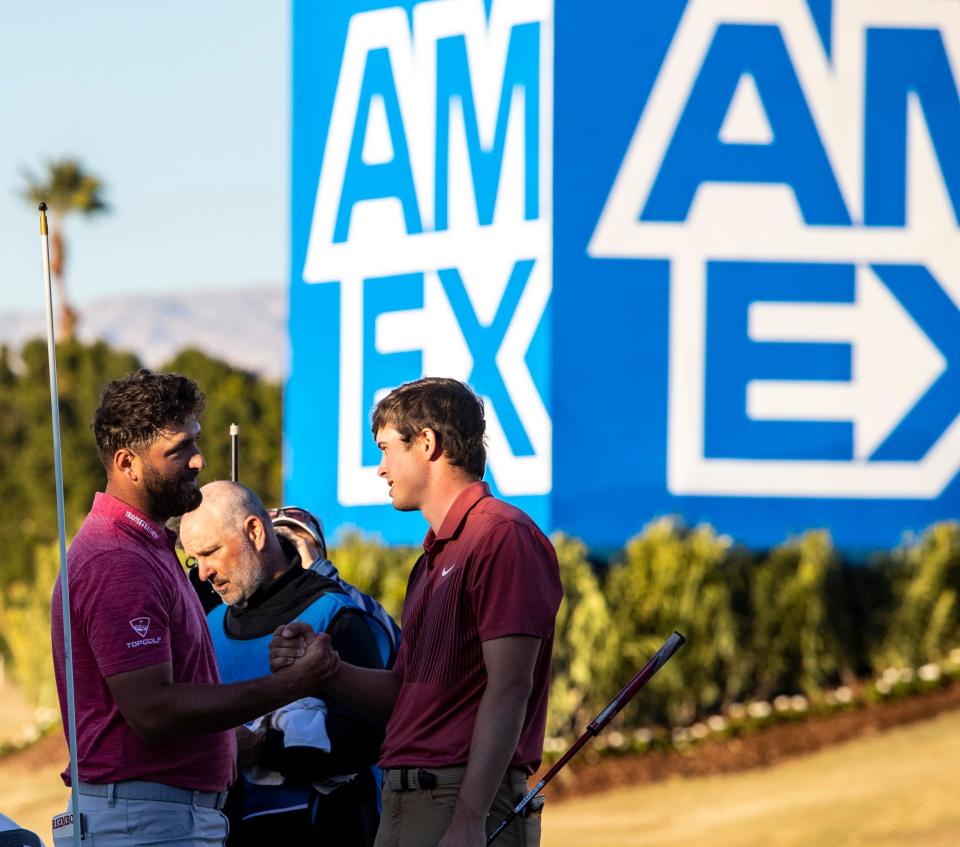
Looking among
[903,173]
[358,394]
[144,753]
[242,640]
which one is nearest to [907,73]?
[903,173]

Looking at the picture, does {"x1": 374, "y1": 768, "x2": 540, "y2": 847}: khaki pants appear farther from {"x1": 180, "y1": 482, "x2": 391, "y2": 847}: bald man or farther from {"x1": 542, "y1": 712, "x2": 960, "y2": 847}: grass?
{"x1": 542, "y1": 712, "x2": 960, "y2": 847}: grass

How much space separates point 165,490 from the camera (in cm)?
438

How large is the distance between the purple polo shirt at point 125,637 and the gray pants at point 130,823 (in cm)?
6

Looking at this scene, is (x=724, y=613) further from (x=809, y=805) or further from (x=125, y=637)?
(x=125, y=637)

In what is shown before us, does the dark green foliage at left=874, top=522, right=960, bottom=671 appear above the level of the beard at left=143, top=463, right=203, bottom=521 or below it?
below

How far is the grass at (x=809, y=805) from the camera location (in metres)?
12.8

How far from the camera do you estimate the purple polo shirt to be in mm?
4180

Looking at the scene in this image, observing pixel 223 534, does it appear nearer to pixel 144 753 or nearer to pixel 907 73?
pixel 144 753

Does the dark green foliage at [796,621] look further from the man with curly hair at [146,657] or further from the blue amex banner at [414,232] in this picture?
the man with curly hair at [146,657]

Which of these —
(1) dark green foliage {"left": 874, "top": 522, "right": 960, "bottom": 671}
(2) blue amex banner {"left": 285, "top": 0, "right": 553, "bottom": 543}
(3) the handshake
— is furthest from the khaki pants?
(1) dark green foliage {"left": 874, "top": 522, "right": 960, "bottom": 671}

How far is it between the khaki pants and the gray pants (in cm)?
49

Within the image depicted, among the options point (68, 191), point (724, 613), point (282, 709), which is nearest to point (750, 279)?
point (724, 613)

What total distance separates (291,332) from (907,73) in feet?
19.7

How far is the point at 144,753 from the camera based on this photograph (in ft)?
14.1
